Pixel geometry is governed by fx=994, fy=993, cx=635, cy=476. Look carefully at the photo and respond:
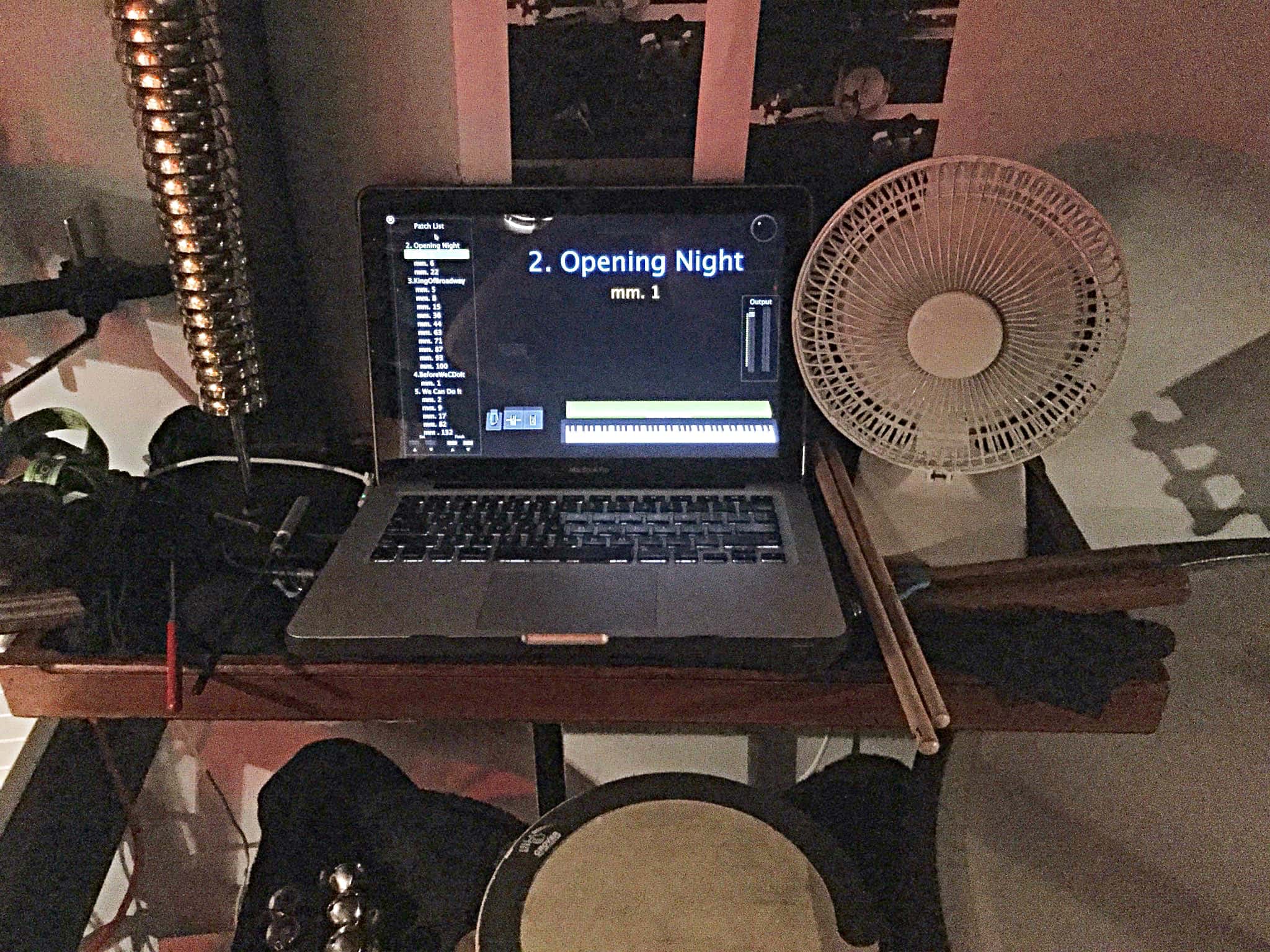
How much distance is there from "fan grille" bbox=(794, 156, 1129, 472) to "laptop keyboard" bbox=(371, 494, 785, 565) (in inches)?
5.1

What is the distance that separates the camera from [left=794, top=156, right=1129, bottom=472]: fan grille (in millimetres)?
782

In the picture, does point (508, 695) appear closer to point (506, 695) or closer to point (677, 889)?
point (506, 695)

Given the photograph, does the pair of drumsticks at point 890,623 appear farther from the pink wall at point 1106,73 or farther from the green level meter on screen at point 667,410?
the pink wall at point 1106,73

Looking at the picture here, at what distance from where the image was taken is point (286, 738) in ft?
4.38

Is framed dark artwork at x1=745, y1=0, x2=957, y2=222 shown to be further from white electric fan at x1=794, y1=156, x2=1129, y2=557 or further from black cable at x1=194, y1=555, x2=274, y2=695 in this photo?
black cable at x1=194, y1=555, x2=274, y2=695

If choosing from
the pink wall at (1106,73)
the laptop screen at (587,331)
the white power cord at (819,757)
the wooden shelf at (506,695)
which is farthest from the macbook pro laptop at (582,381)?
the white power cord at (819,757)

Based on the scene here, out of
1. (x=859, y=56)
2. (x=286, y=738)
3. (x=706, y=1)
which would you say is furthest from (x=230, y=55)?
(x=286, y=738)

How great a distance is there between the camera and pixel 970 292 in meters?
0.81

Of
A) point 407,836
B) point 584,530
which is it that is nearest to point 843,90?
point 584,530

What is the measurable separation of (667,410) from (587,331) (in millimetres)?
106

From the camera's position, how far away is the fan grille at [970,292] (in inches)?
30.8

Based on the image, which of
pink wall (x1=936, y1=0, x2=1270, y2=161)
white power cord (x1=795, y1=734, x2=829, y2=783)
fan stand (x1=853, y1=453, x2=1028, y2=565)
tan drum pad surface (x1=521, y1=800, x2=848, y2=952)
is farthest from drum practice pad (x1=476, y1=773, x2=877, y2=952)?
pink wall (x1=936, y1=0, x2=1270, y2=161)

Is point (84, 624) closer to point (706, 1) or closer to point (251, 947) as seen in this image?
point (251, 947)

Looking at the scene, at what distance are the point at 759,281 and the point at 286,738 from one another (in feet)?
2.93
